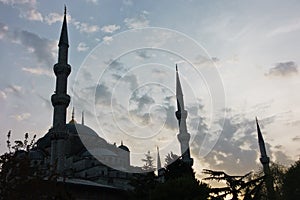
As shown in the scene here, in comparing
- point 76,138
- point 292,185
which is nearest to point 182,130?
point 292,185

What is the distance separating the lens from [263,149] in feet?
117

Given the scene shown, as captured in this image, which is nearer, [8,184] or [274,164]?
[8,184]

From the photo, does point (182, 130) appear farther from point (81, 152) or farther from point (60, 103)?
point (60, 103)

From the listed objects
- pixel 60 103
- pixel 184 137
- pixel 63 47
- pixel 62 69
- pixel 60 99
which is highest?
pixel 63 47

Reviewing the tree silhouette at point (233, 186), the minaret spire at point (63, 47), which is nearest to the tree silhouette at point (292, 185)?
the tree silhouette at point (233, 186)

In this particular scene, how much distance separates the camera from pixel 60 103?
2620 centimetres

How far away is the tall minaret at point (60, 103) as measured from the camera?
25219 mm

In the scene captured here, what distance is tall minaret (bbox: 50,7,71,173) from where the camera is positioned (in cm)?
2522

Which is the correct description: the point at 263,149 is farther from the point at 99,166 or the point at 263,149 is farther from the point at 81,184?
the point at 81,184

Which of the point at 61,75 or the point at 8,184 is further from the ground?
the point at 61,75

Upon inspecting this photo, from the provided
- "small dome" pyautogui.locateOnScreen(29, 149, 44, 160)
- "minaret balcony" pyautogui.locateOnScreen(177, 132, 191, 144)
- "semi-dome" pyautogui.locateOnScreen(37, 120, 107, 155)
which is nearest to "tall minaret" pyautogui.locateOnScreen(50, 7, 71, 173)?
"small dome" pyautogui.locateOnScreen(29, 149, 44, 160)

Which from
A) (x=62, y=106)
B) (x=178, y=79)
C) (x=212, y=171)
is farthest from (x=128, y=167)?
(x=212, y=171)

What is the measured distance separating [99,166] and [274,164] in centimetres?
2159

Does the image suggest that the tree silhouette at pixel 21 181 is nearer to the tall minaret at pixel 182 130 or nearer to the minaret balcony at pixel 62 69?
the minaret balcony at pixel 62 69
